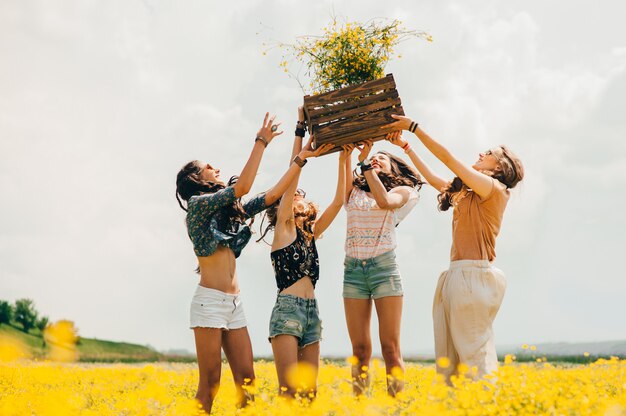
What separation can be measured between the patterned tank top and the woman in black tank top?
628 millimetres

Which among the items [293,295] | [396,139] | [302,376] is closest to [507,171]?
[396,139]

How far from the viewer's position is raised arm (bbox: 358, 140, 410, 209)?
6.14m

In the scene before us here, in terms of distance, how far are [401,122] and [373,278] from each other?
60.5 inches

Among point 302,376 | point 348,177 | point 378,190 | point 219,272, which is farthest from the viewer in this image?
point 348,177

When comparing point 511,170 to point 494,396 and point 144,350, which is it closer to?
point 494,396

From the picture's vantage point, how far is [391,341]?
6.07 m

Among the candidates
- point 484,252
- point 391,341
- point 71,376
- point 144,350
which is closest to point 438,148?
point 484,252

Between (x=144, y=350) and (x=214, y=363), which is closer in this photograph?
(x=214, y=363)

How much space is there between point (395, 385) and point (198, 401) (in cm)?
204

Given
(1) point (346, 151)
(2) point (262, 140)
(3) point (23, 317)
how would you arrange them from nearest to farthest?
(2) point (262, 140)
(1) point (346, 151)
(3) point (23, 317)

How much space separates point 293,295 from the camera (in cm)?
538

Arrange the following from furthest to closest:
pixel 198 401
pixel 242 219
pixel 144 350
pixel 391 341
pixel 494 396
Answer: pixel 144 350 < pixel 391 341 < pixel 242 219 < pixel 198 401 < pixel 494 396

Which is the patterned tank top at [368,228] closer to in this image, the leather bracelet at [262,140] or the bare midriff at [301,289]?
the bare midriff at [301,289]

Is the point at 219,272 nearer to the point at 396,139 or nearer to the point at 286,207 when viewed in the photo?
the point at 286,207
